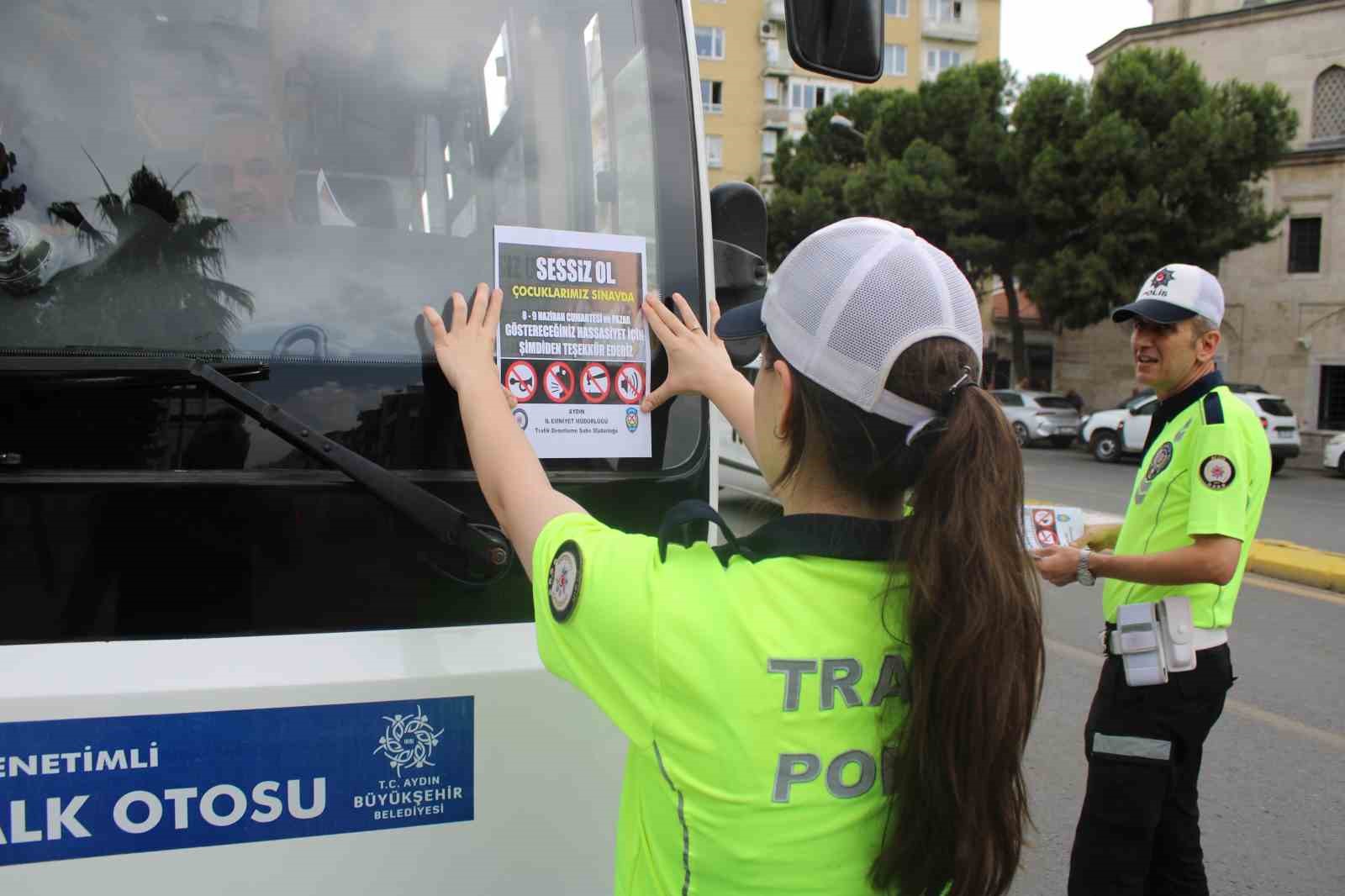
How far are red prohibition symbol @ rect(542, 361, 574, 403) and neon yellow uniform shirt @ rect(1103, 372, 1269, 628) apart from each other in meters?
1.62

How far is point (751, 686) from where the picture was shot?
1.11 metres

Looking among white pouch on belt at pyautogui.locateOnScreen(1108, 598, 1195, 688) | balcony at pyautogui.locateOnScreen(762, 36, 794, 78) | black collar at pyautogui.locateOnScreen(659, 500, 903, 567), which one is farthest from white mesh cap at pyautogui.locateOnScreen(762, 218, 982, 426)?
balcony at pyautogui.locateOnScreen(762, 36, 794, 78)

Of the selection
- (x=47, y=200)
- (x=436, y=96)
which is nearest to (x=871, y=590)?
(x=436, y=96)

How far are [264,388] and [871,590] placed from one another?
0.92 metres

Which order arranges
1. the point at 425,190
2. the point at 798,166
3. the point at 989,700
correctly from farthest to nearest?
the point at 798,166 < the point at 425,190 < the point at 989,700

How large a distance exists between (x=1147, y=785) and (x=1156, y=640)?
332mm

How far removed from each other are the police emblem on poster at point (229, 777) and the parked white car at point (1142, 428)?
19.1m

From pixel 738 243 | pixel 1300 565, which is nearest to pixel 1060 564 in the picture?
pixel 738 243

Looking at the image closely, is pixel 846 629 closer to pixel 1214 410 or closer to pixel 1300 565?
pixel 1214 410

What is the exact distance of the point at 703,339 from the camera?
5.81ft

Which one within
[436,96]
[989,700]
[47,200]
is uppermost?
[436,96]

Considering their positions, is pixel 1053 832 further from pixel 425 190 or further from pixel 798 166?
pixel 798 166

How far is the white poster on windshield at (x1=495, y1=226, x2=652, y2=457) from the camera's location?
1.64m

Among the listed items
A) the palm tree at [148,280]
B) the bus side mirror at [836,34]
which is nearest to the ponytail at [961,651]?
the bus side mirror at [836,34]
